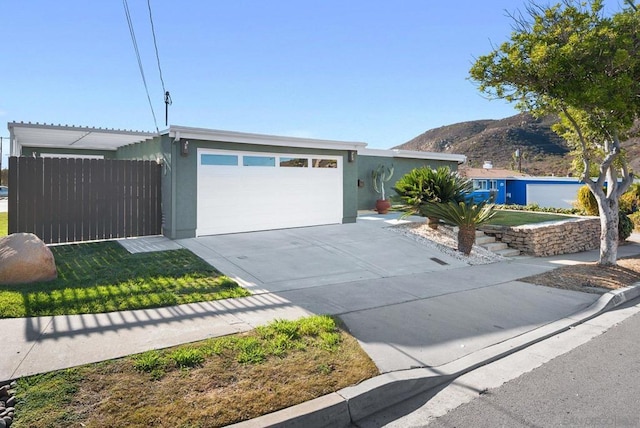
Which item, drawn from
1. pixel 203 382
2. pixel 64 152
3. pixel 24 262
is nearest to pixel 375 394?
pixel 203 382

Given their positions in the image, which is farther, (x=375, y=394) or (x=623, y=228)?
(x=623, y=228)

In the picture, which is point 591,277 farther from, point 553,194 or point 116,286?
point 553,194

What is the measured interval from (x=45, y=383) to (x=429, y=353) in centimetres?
353

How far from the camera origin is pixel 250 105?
68.9 feet

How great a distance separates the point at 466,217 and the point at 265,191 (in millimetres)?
5347

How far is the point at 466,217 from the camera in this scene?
10.5 meters

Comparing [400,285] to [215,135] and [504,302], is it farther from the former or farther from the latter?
[215,135]

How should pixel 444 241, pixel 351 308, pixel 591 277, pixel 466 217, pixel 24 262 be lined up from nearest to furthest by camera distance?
pixel 351 308 → pixel 24 262 → pixel 591 277 → pixel 466 217 → pixel 444 241

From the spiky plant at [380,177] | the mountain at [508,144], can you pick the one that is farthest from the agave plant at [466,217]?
the mountain at [508,144]

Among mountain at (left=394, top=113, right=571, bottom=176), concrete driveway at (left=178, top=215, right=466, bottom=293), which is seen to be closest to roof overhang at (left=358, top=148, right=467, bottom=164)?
concrete driveway at (left=178, top=215, right=466, bottom=293)

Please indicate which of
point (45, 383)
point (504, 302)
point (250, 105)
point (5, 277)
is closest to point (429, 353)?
point (504, 302)

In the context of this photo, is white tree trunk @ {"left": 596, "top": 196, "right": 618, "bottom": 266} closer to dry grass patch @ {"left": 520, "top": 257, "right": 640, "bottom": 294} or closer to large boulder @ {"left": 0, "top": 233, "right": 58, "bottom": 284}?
dry grass patch @ {"left": 520, "top": 257, "right": 640, "bottom": 294}

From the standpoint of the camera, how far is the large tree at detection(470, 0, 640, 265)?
8016 millimetres

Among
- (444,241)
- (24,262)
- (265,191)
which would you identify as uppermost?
(265,191)
